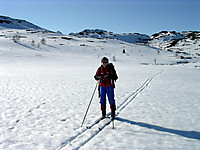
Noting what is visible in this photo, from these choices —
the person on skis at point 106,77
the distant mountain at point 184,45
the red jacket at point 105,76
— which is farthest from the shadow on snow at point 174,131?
the distant mountain at point 184,45

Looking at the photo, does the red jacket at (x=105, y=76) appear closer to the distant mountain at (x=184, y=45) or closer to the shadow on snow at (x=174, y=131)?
the shadow on snow at (x=174, y=131)

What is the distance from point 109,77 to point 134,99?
144 inches

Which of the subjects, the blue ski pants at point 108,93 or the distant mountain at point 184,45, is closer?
the blue ski pants at point 108,93

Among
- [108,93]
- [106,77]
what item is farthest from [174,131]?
[106,77]

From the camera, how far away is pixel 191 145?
3.79 metres

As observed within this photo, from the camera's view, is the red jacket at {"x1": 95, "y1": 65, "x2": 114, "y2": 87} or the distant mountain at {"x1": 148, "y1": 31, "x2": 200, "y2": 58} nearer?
the red jacket at {"x1": 95, "y1": 65, "x2": 114, "y2": 87}

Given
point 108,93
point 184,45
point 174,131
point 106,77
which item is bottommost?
point 174,131

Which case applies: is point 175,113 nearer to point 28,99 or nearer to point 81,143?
point 81,143

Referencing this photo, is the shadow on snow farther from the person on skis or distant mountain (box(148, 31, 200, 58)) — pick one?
distant mountain (box(148, 31, 200, 58))

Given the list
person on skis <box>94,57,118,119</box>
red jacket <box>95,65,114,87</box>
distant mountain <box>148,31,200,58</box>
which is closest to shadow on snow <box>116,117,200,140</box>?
person on skis <box>94,57,118,119</box>

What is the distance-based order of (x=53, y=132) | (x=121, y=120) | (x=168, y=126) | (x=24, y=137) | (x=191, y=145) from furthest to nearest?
(x=121, y=120) → (x=168, y=126) → (x=53, y=132) → (x=24, y=137) → (x=191, y=145)

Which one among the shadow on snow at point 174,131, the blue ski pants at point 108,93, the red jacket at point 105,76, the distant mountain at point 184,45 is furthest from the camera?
the distant mountain at point 184,45

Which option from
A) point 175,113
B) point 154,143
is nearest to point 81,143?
point 154,143

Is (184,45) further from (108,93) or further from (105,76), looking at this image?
(105,76)
